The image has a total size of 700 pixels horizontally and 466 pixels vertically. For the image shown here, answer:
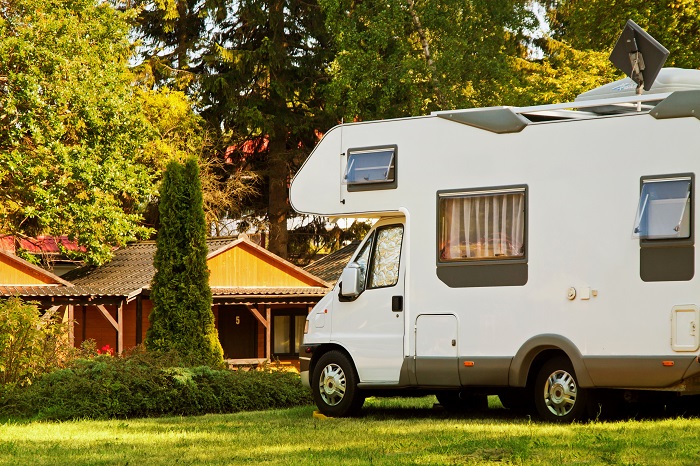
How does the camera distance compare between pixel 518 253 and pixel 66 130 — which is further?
pixel 66 130

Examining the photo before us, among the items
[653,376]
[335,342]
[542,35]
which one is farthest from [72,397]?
[542,35]

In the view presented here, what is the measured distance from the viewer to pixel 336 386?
13.6 m

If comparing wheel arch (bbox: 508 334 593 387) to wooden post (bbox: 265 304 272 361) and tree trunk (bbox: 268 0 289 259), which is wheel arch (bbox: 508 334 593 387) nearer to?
wooden post (bbox: 265 304 272 361)

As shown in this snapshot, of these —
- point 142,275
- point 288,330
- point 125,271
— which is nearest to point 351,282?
point 142,275

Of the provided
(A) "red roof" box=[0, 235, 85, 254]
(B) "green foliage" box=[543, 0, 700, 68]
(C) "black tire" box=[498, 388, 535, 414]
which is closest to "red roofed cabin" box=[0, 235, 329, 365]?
(A) "red roof" box=[0, 235, 85, 254]

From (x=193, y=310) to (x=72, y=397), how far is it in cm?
468

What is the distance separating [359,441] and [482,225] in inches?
123

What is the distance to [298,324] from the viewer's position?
36.6 metres

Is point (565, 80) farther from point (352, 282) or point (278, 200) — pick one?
point (352, 282)

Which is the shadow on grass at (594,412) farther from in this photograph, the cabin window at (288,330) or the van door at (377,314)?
the cabin window at (288,330)

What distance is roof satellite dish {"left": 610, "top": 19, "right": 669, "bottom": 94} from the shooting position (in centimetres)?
1201

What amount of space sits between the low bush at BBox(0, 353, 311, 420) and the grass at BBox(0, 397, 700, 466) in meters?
1.04

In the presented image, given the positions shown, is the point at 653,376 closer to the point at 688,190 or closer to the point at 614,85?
the point at 688,190

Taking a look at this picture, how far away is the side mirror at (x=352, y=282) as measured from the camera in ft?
44.1
